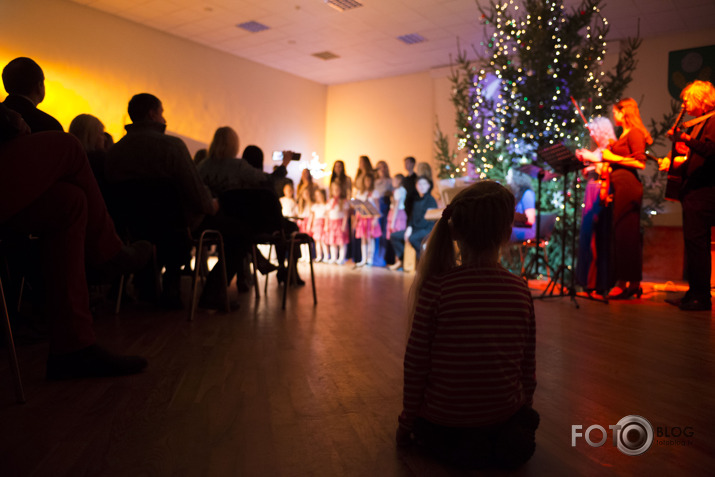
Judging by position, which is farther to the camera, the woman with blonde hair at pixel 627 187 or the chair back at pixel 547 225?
the chair back at pixel 547 225

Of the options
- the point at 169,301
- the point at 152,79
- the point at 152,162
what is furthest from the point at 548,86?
the point at 152,79

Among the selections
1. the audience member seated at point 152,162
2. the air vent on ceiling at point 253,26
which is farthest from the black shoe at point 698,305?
the air vent on ceiling at point 253,26

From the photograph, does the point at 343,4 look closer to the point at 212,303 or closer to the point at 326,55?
the point at 326,55

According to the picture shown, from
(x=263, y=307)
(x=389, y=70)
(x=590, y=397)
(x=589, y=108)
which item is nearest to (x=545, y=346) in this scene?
(x=590, y=397)

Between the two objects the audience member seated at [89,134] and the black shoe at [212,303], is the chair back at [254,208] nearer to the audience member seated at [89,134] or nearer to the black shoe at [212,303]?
the black shoe at [212,303]

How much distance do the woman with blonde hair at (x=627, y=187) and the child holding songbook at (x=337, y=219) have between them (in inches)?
180

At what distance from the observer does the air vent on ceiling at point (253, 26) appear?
28.6 feet

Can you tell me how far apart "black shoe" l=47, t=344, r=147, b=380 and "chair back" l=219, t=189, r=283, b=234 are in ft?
5.77

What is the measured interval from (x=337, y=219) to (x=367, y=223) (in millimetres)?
562

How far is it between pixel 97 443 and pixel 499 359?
3.47 ft

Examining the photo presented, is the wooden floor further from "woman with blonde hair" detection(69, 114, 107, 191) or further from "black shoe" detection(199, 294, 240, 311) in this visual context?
"woman with blonde hair" detection(69, 114, 107, 191)

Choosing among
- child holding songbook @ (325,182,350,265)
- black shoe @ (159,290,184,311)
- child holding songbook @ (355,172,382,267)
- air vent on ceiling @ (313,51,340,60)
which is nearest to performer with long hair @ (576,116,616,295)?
black shoe @ (159,290,184,311)

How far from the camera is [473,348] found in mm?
1394

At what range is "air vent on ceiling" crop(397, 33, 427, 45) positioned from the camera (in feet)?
30.0
